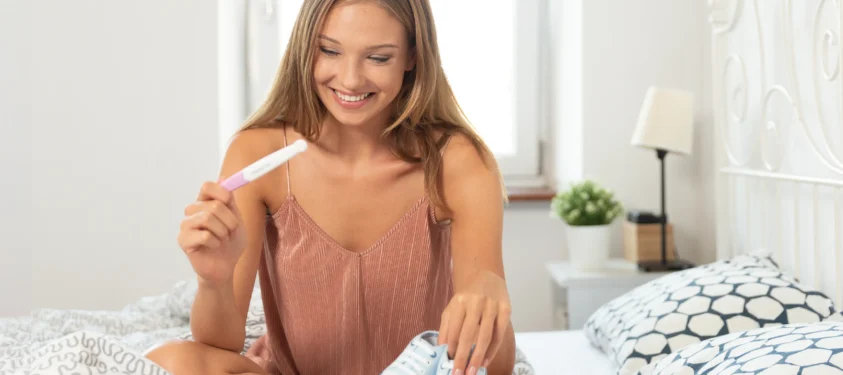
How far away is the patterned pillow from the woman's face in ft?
2.27

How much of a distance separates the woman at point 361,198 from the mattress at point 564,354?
35cm

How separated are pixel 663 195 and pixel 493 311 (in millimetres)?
1519

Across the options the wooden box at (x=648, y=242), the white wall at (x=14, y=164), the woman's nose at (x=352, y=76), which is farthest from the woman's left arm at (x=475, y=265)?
the white wall at (x=14, y=164)

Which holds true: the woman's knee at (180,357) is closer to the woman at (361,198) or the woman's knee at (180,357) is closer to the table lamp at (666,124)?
the woman at (361,198)

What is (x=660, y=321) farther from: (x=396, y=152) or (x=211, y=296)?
(x=211, y=296)

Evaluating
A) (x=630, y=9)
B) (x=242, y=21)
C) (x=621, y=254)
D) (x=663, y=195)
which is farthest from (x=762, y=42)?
(x=242, y=21)

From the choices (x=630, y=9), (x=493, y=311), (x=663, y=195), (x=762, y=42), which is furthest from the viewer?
(x=630, y=9)

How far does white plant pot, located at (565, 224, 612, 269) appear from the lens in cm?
230

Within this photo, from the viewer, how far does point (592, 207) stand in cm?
231

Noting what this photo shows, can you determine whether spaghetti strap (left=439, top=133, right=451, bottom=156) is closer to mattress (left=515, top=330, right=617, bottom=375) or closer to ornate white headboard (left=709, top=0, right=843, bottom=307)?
mattress (left=515, top=330, right=617, bottom=375)

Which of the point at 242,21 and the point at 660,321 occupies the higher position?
the point at 242,21

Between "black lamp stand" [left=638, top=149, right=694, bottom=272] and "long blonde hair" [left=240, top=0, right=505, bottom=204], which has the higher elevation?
"long blonde hair" [left=240, top=0, right=505, bottom=204]

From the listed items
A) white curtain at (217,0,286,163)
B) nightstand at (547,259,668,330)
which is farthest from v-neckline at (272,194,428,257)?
white curtain at (217,0,286,163)

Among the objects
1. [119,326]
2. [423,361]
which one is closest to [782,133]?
[423,361]
